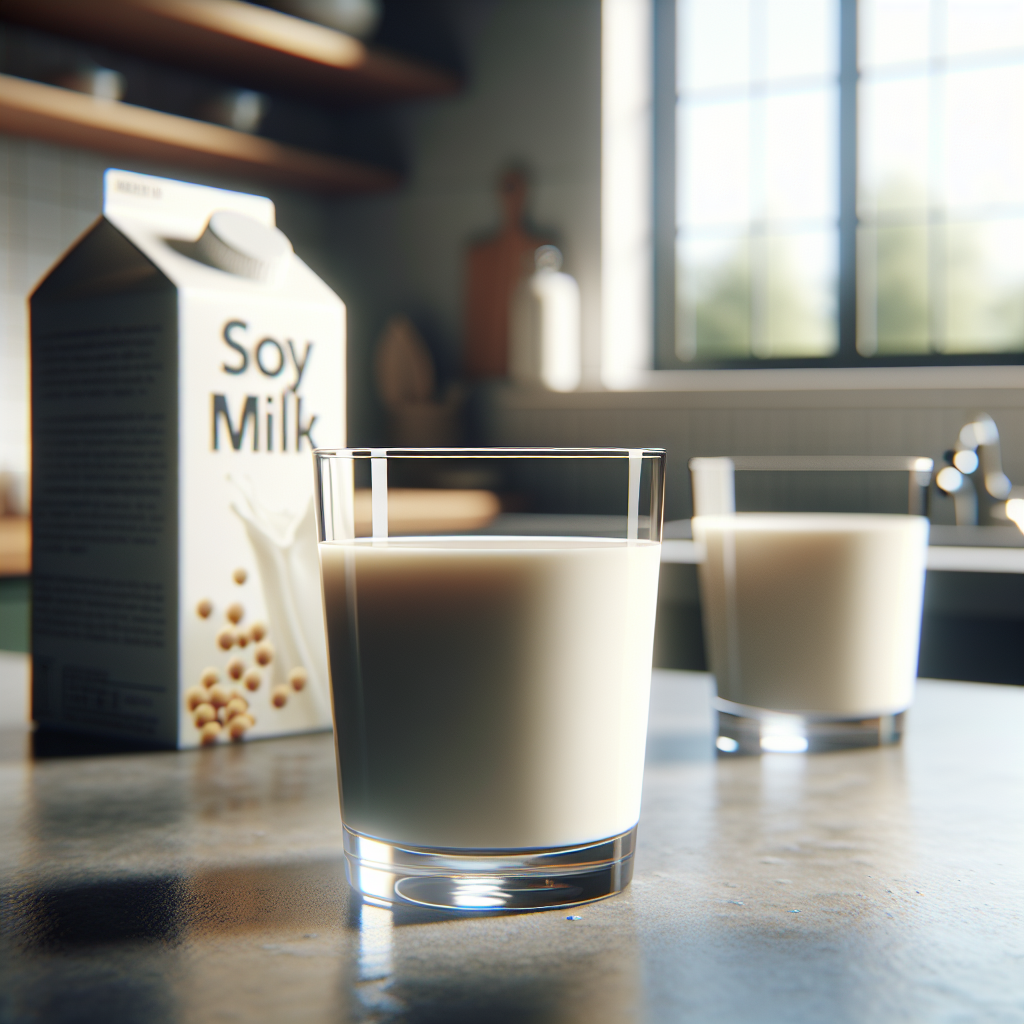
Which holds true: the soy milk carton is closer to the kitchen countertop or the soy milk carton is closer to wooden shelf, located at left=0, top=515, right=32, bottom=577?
the kitchen countertop

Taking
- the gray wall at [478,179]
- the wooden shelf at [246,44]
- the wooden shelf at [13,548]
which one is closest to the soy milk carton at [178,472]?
the wooden shelf at [13,548]

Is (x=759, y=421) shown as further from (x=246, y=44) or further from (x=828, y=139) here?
(x=246, y=44)

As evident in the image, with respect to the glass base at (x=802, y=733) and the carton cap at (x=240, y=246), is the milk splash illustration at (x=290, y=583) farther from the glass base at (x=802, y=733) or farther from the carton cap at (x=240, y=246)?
the glass base at (x=802, y=733)

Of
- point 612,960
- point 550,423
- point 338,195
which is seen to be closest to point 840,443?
point 550,423

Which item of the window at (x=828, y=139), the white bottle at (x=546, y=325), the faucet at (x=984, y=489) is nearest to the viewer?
the faucet at (x=984, y=489)

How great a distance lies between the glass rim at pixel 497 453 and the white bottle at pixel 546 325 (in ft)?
10.4

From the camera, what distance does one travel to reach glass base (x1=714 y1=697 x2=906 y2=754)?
62cm

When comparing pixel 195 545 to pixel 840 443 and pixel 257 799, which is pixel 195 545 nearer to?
pixel 257 799

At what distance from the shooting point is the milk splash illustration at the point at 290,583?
2.10ft

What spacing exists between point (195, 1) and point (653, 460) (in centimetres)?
296

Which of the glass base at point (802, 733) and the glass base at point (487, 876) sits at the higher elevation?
the glass base at point (487, 876)

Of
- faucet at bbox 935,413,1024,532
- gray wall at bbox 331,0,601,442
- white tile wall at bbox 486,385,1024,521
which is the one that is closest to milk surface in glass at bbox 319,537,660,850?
faucet at bbox 935,413,1024,532

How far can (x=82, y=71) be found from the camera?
9.65 ft

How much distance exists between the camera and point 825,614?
2.04 feet
